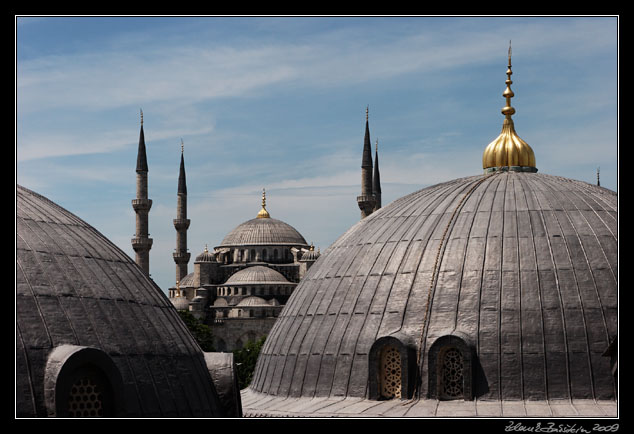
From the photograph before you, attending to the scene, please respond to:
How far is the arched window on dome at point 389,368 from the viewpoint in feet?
81.4

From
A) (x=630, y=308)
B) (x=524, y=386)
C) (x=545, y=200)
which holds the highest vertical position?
(x=545, y=200)

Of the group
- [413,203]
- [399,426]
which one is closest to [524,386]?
[413,203]

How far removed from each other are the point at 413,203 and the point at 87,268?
13710 mm

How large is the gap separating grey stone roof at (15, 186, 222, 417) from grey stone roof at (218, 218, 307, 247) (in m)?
91.9

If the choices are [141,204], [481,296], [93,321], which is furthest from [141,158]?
[93,321]

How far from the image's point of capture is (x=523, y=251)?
84.7 ft

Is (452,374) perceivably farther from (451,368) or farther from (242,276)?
(242,276)

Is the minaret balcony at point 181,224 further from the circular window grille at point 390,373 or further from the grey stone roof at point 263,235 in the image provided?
the circular window grille at point 390,373

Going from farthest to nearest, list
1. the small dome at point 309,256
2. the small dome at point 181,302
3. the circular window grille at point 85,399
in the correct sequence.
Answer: the small dome at point 309,256 < the small dome at point 181,302 < the circular window grille at point 85,399

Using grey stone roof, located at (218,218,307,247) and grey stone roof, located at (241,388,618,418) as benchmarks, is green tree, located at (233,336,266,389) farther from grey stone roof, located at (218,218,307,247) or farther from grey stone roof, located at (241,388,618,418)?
grey stone roof, located at (218,218,307,247)

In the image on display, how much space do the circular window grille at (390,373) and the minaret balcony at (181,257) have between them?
2873 inches

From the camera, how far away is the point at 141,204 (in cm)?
7588

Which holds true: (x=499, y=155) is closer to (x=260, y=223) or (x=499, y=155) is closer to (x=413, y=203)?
(x=413, y=203)

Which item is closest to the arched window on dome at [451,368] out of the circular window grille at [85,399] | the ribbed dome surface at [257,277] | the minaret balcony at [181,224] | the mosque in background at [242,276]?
the circular window grille at [85,399]
